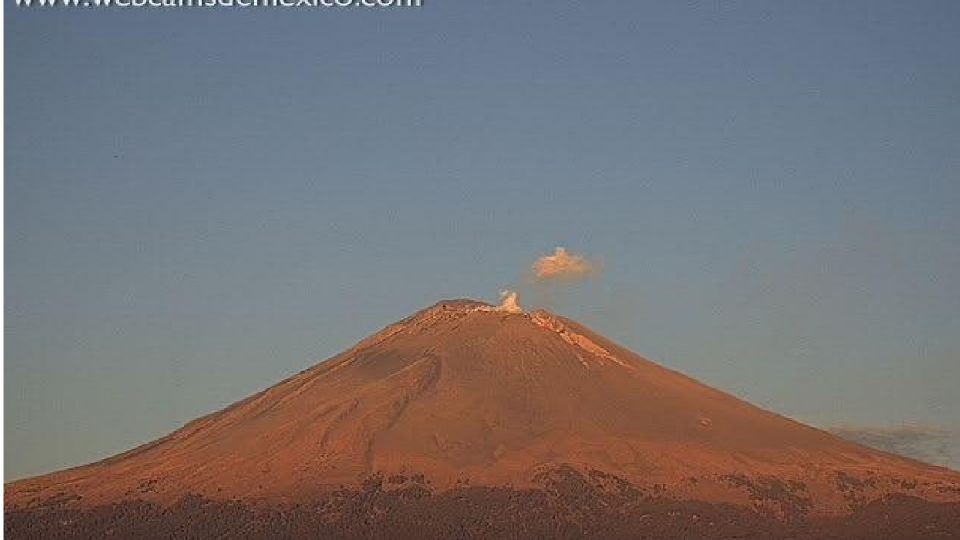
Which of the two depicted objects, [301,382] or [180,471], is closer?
[180,471]

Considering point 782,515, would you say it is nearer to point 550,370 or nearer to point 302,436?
point 550,370

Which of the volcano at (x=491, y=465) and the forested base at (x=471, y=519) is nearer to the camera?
the forested base at (x=471, y=519)

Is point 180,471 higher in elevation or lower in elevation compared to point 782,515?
higher

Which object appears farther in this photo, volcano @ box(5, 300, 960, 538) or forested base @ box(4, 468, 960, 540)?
volcano @ box(5, 300, 960, 538)

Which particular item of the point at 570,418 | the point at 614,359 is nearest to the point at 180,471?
the point at 570,418
